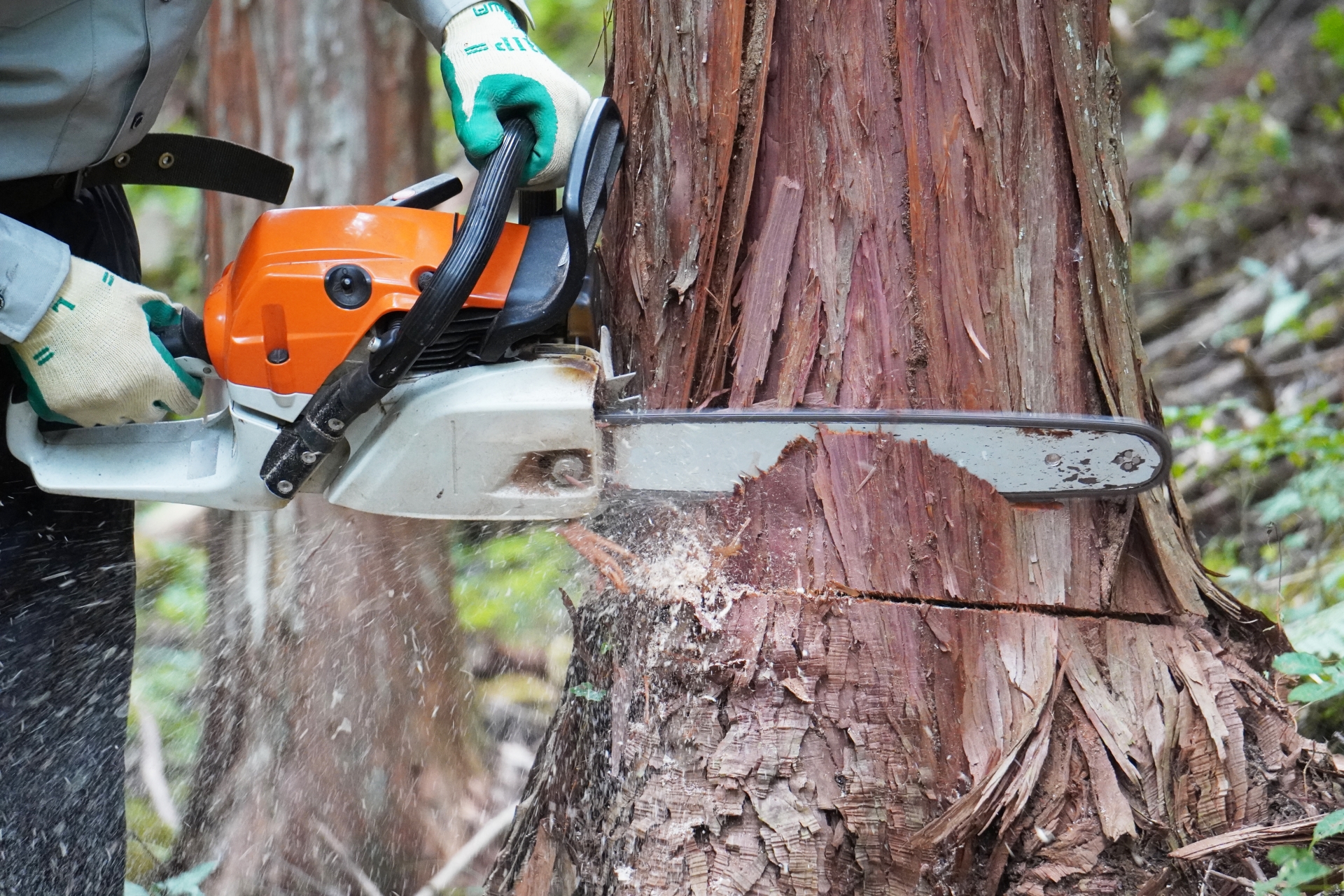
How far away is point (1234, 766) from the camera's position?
1.39m

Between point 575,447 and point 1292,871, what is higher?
point 575,447

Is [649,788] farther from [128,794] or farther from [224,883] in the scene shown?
[128,794]

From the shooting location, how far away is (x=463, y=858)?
238cm

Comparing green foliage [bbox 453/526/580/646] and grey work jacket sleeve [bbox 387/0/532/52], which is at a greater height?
grey work jacket sleeve [bbox 387/0/532/52]

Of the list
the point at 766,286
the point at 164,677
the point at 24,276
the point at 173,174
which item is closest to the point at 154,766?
the point at 164,677

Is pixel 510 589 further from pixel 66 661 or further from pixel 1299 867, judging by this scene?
pixel 1299 867

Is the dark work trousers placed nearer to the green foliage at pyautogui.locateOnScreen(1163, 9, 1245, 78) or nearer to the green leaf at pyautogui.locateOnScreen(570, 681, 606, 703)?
the green leaf at pyautogui.locateOnScreen(570, 681, 606, 703)

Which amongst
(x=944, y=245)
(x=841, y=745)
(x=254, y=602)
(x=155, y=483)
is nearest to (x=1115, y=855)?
(x=841, y=745)

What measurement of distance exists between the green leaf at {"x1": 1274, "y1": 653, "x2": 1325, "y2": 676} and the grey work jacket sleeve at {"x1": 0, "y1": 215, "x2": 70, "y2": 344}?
67.0 inches

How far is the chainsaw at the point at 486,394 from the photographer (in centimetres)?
131

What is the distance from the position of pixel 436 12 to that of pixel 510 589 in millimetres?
2452

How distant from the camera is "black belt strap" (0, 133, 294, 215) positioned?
151 cm

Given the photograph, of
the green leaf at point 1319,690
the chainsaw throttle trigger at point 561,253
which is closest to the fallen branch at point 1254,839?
the green leaf at point 1319,690

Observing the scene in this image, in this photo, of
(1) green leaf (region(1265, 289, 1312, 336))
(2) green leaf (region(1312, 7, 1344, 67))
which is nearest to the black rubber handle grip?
(1) green leaf (region(1265, 289, 1312, 336))
